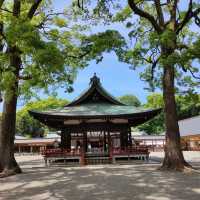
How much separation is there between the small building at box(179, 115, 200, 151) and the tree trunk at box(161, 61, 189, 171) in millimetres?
36169

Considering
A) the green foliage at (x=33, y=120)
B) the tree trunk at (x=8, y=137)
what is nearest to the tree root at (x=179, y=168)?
the tree trunk at (x=8, y=137)

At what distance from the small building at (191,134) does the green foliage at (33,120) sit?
82.4 feet

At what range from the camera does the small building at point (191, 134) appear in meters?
55.2

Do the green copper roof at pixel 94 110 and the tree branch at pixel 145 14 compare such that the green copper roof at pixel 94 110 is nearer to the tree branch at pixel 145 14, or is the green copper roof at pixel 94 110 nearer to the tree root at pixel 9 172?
the tree root at pixel 9 172

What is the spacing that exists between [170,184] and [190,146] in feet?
157

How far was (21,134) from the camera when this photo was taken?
283ft

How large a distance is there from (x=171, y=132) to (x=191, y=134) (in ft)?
129

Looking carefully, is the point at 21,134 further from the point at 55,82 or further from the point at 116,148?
the point at 55,82

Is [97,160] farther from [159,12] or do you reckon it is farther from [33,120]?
[33,120]

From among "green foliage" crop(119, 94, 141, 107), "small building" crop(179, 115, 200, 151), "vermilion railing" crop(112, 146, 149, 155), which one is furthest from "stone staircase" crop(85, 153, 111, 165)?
"green foliage" crop(119, 94, 141, 107)

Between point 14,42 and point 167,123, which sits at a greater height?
point 14,42

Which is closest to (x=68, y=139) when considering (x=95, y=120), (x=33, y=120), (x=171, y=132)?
(x=95, y=120)

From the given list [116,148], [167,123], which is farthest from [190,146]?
[167,123]

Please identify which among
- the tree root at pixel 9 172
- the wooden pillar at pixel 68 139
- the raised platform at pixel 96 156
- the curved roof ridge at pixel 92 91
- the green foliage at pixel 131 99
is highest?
the green foliage at pixel 131 99
